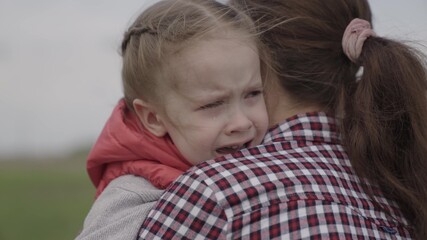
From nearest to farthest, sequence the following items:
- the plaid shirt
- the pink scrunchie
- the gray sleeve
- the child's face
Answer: the plaid shirt < the gray sleeve < the child's face < the pink scrunchie

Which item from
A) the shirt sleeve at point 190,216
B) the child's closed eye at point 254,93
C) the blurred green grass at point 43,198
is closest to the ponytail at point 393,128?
the child's closed eye at point 254,93

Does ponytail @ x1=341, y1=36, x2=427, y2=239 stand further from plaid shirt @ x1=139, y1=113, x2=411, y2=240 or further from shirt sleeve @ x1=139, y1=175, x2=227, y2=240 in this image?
shirt sleeve @ x1=139, y1=175, x2=227, y2=240

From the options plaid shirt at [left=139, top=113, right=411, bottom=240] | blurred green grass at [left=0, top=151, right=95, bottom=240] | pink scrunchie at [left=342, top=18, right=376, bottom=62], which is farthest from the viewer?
blurred green grass at [left=0, top=151, right=95, bottom=240]

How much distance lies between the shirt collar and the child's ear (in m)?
0.30

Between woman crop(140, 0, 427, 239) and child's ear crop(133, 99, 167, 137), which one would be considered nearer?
woman crop(140, 0, 427, 239)

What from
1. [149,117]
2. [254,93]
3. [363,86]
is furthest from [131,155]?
[363,86]

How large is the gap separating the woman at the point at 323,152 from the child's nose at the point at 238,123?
0.06m

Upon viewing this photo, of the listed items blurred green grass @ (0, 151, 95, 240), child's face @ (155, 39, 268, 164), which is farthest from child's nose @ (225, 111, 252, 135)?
blurred green grass @ (0, 151, 95, 240)

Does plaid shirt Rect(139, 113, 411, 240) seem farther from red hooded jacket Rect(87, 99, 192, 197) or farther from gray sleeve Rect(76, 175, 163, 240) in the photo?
red hooded jacket Rect(87, 99, 192, 197)

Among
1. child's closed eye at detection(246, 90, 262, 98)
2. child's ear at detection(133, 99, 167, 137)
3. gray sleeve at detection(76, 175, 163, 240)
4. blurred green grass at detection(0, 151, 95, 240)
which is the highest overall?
child's closed eye at detection(246, 90, 262, 98)

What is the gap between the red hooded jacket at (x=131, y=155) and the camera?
73.8 inches

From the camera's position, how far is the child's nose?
6.00ft

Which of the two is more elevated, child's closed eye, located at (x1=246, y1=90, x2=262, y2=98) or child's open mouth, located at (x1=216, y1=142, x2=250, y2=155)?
child's closed eye, located at (x1=246, y1=90, x2=262, y2=98)

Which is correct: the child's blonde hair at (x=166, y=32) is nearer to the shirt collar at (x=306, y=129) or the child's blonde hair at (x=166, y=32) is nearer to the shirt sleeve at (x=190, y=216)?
the shirt collar at (x=306, y=129)
